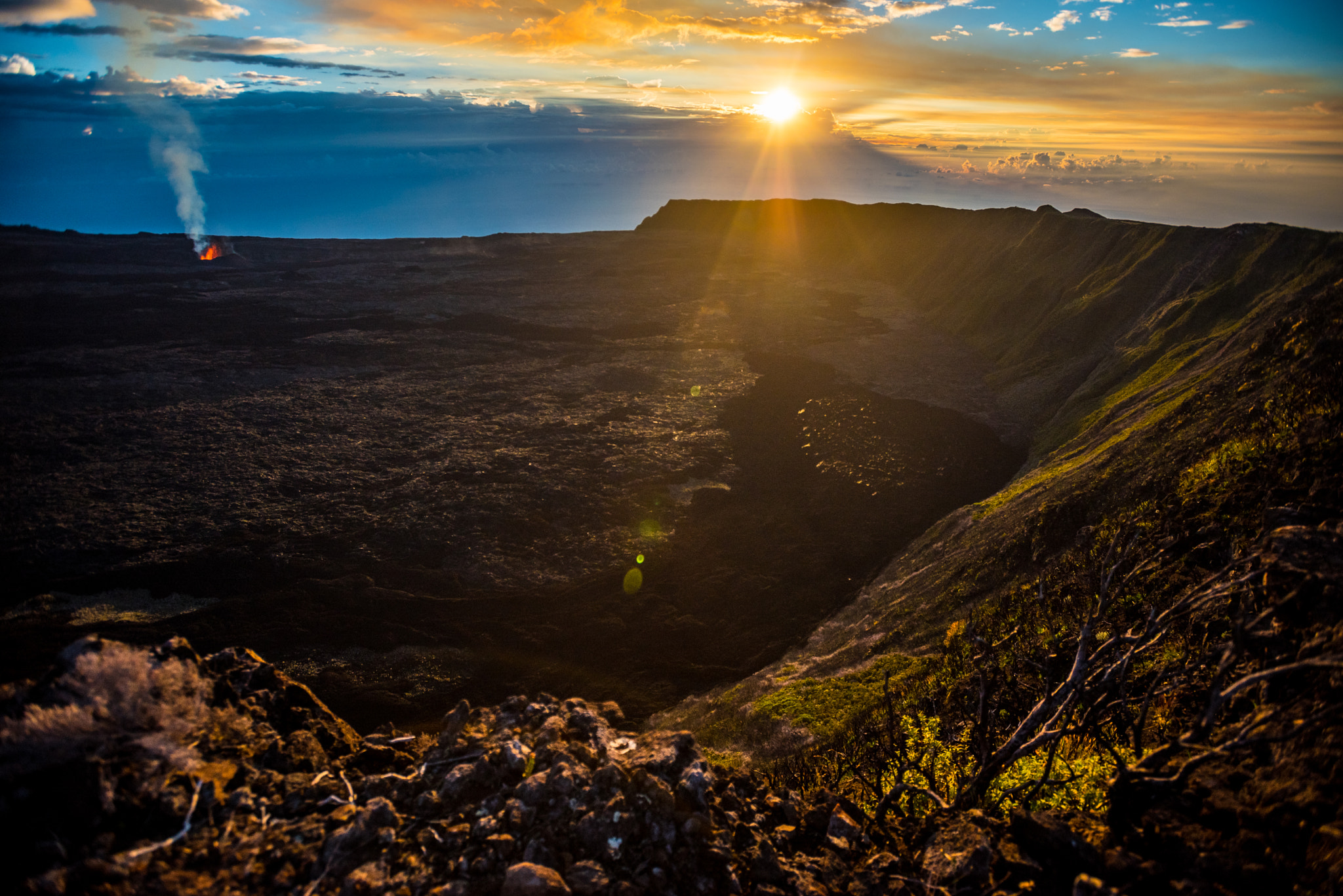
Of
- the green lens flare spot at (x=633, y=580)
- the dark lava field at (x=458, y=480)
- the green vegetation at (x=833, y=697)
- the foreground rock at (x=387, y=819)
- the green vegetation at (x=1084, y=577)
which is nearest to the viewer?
the foreground rock at (x=387, y=819)

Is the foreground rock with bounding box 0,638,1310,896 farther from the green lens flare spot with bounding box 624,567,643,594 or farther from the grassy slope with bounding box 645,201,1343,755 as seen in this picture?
the green lens flare spot with bounding box 624,567,643,594

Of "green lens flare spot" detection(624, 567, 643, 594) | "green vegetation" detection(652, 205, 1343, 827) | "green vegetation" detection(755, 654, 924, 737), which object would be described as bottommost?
"green lens flare spot" detection(624, 567, 643, 594)

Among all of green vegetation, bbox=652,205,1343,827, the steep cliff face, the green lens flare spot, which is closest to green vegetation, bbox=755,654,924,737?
green vegetation, bbox=652,205,1343,827

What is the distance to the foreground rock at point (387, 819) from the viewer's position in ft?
16.5

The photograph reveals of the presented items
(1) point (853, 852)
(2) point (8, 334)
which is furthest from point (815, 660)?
(2) point (8, 334)

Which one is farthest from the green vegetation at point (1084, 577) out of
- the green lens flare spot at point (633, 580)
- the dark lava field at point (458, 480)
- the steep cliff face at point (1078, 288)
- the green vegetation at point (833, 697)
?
the green lens flare spot at point (633, 580)

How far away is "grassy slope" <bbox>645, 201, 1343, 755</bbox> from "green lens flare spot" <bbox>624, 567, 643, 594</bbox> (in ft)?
18.1

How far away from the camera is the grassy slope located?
13.0 metres

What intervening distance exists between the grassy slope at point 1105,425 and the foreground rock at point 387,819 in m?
3.97

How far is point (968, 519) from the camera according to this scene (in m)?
22.1

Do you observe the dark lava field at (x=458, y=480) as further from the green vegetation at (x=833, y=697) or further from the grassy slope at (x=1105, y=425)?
the green vegetation at (x=833, y=697)

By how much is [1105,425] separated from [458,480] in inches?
1062

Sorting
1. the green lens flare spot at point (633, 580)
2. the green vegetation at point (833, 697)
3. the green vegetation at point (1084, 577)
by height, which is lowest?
the green lens flare spot at point (633, 580)

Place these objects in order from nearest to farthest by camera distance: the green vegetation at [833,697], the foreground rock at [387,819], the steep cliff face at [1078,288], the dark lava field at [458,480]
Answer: the foreground rock at [387,819] < the green vegetation at [833,697] < the dark lava field at [458,480] < the steep cliff face at [1078,288]
